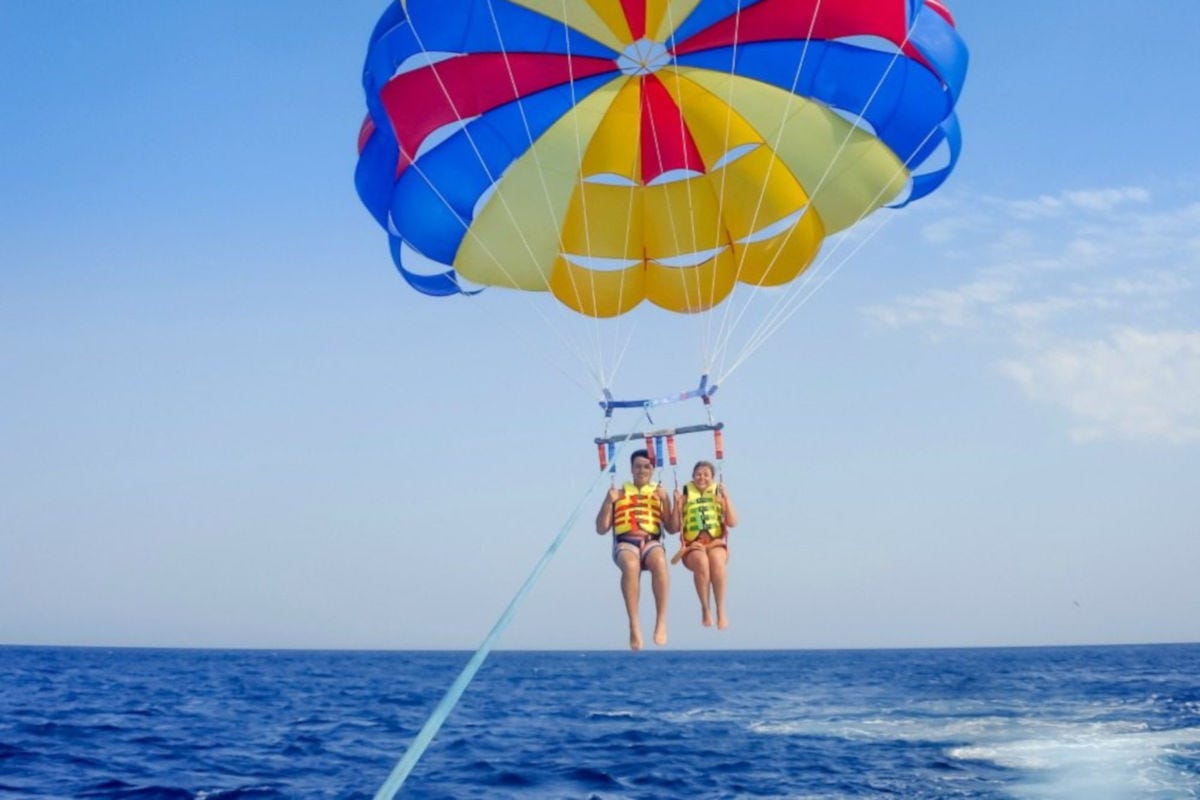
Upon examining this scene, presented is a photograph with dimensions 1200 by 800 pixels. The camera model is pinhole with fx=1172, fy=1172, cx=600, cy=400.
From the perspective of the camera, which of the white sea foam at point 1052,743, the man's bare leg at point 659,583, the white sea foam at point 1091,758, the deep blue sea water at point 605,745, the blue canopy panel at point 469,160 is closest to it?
the man's bare leg at point 659,583

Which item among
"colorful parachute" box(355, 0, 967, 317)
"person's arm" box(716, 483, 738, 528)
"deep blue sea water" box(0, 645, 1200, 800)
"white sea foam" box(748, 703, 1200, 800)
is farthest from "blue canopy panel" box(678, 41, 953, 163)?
"white sea foam" box(748, 703, 1200, 800)

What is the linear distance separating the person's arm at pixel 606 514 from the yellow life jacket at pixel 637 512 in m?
0.03

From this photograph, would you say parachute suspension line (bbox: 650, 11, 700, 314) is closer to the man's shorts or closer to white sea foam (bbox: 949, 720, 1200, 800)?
the man's shorts

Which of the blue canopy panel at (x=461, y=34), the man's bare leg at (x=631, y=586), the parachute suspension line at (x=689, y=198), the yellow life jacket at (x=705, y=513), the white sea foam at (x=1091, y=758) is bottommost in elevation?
the white sea foam at (x=1091, y=758)

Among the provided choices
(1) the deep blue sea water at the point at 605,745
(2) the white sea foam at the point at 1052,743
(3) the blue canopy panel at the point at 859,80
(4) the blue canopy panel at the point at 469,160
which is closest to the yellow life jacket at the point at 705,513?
(4) the blue canopy panel at the point at 469,160

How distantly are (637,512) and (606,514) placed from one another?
24 centimetres

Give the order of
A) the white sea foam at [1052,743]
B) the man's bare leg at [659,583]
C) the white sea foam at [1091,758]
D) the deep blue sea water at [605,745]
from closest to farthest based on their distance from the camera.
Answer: the man's bare leg at [659,583]
the deep blue sea water at [605,745]
the white sea foam at [1091,758]
the white sea foam at [1052,743]

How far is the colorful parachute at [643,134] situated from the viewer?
31.2 ft

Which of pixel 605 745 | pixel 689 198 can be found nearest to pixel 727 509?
pixel 689 198

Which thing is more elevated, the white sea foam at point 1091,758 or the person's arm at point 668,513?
the person's arm at point 668,513

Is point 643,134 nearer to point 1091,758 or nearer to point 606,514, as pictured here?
point 606,514

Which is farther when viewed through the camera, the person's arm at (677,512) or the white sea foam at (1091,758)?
the white sea foam at (1091,758)

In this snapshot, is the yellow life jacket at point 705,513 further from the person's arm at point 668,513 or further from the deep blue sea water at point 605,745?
the deep blue sea water at point 605,745

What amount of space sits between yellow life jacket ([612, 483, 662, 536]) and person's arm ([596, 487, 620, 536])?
0.03 metres
